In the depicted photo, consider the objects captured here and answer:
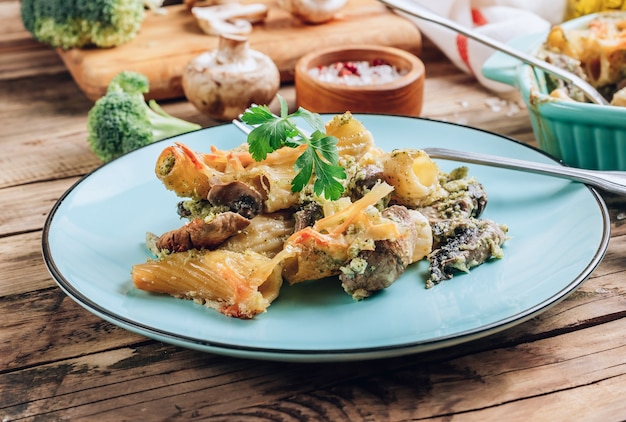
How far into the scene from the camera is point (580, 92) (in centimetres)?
240

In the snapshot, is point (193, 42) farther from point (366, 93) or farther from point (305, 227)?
point (305, 227)

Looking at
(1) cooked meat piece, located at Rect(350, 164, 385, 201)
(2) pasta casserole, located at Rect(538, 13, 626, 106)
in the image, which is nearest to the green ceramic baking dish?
(2) pasta casserole, located at Rect(538, 13, 626, 106)

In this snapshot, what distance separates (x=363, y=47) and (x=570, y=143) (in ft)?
3.36

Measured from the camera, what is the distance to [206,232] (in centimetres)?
160

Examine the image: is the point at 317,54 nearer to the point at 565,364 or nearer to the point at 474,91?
the point at 474,91

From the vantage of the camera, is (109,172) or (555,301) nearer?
(555,301)

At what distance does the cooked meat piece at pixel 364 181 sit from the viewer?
1.75 metres

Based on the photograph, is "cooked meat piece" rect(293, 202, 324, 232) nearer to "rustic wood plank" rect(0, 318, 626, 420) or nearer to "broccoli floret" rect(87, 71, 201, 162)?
"rustic wood plank" rect(0, 318, 626, 420)

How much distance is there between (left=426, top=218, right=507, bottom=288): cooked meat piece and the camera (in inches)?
64.5

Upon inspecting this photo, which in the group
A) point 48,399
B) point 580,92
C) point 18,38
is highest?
point 580,92

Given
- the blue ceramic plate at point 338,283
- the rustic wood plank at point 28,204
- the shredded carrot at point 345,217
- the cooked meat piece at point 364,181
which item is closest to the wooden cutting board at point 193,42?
the rustic wood plank at point 28,204

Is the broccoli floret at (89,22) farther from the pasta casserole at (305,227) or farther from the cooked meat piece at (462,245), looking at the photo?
the cooked meat piece at (462,245)

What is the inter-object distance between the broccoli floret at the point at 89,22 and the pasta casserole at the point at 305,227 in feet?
5.16

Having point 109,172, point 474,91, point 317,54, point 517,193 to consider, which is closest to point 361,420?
point 517,193
